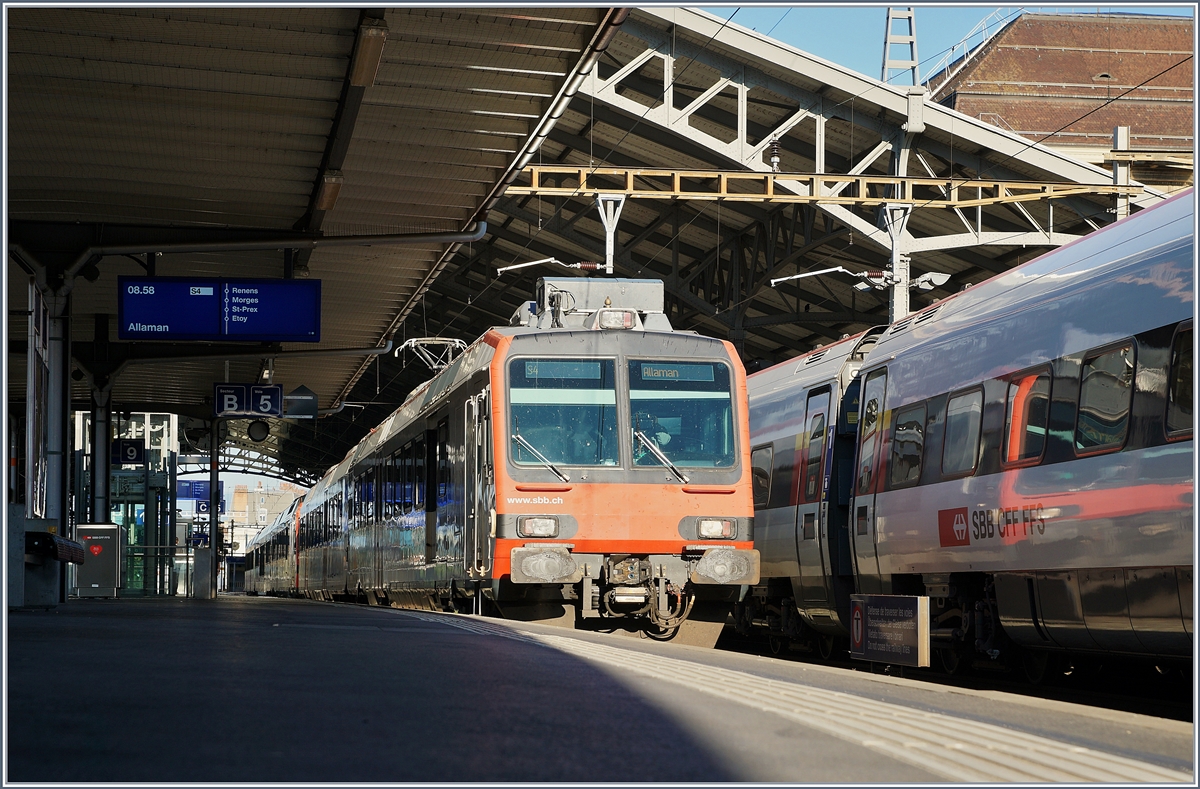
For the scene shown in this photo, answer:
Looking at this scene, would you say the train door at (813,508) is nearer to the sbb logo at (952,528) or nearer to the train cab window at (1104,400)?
the sbb logo at (952,528)

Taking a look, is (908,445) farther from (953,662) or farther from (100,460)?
(100,460)

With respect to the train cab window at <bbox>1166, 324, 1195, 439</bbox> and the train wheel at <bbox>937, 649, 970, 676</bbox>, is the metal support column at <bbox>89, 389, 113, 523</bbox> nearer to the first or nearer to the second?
the train wheel at <bbox>937, 649, 970, 676</bbox>

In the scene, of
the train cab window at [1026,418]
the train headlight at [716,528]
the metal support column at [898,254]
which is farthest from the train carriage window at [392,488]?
the metal support column at [898,254]

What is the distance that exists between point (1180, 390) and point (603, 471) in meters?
5.85

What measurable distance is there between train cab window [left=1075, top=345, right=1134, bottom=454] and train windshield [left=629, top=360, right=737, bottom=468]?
14.4ft

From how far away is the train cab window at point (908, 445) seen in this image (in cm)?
1245

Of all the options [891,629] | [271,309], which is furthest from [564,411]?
[271,309]

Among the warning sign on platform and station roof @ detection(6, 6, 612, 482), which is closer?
the warning sign on platform

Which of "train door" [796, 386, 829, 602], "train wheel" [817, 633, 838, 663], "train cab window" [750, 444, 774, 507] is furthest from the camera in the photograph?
"train cab window" [750, 444, 774, 507]

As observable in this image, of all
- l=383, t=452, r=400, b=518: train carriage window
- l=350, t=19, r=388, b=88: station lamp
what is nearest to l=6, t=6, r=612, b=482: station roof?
l=350, t=19, r=388, b=88: station lamp

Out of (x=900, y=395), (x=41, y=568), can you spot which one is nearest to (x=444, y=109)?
(x=900, y=395)

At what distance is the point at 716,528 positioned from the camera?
13180 millimetres

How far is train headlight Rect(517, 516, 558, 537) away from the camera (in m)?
12.7

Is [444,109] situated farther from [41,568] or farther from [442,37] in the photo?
[41,568]
